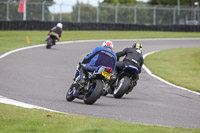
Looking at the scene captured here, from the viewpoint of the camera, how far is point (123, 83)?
11398 mm

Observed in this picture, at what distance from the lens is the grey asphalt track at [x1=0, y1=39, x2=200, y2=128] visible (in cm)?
869

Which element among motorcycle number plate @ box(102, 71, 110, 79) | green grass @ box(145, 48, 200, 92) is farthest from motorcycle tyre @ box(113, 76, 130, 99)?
green grass @ box(145, 48, 200, 92)

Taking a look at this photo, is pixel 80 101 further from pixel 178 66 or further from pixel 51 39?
pixel 51 39

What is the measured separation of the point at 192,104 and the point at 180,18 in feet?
122

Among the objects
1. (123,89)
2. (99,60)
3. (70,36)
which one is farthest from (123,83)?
(70,36)

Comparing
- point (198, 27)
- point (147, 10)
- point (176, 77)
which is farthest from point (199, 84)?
point (147, 10)

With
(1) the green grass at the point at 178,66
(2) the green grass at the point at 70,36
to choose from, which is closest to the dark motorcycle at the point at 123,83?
(1) the green grass at the point at 178,66

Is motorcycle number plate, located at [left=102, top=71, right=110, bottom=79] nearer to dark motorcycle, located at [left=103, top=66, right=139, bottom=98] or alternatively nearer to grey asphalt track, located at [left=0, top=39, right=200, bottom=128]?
grey asphalt track, located at [left=0, top=39, right=200, bottom=128]

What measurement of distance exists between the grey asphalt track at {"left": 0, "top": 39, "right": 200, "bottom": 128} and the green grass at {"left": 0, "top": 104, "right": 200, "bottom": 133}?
0.89m

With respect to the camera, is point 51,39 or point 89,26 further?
point 89,26

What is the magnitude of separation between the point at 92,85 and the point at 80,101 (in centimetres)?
92

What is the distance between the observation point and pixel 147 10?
149ft

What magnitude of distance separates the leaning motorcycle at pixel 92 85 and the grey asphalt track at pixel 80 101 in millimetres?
188

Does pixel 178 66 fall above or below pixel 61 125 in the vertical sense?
below
